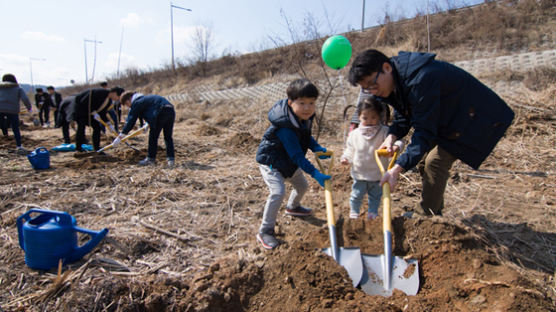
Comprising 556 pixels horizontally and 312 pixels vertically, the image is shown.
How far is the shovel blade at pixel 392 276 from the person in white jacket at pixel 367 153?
62 cm

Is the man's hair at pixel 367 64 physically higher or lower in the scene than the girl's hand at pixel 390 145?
higher

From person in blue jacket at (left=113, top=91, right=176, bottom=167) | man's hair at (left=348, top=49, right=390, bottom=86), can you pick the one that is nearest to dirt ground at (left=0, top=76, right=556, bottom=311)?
person in blue jacket at (left=113, top=91, right=176, bottom=167)

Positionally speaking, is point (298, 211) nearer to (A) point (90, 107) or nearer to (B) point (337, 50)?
(B) point (337, 50)

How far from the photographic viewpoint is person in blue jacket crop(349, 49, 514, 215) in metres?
2.31

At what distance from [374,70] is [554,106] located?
20.2 ft

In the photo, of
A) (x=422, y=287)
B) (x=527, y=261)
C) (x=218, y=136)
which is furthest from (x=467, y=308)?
(x=218, y=136)

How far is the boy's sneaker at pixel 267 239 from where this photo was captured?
2791 millimetres

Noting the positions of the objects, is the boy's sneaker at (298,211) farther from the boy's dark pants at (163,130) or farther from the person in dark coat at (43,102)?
the person in dark coat at (43,102)

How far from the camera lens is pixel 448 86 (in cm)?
242

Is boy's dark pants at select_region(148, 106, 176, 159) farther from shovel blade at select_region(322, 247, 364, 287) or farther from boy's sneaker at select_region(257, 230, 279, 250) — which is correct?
shovel blade at select_region(322, 247, 364, 287)

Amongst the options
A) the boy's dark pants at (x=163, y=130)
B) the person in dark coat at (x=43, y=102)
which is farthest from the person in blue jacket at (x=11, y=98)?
the person in dark coat at (x=43, y=102)

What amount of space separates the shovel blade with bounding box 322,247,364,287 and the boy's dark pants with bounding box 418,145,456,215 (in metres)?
1.02

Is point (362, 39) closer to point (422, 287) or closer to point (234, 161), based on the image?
point (234, 161)

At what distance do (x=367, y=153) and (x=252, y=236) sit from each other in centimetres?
141
